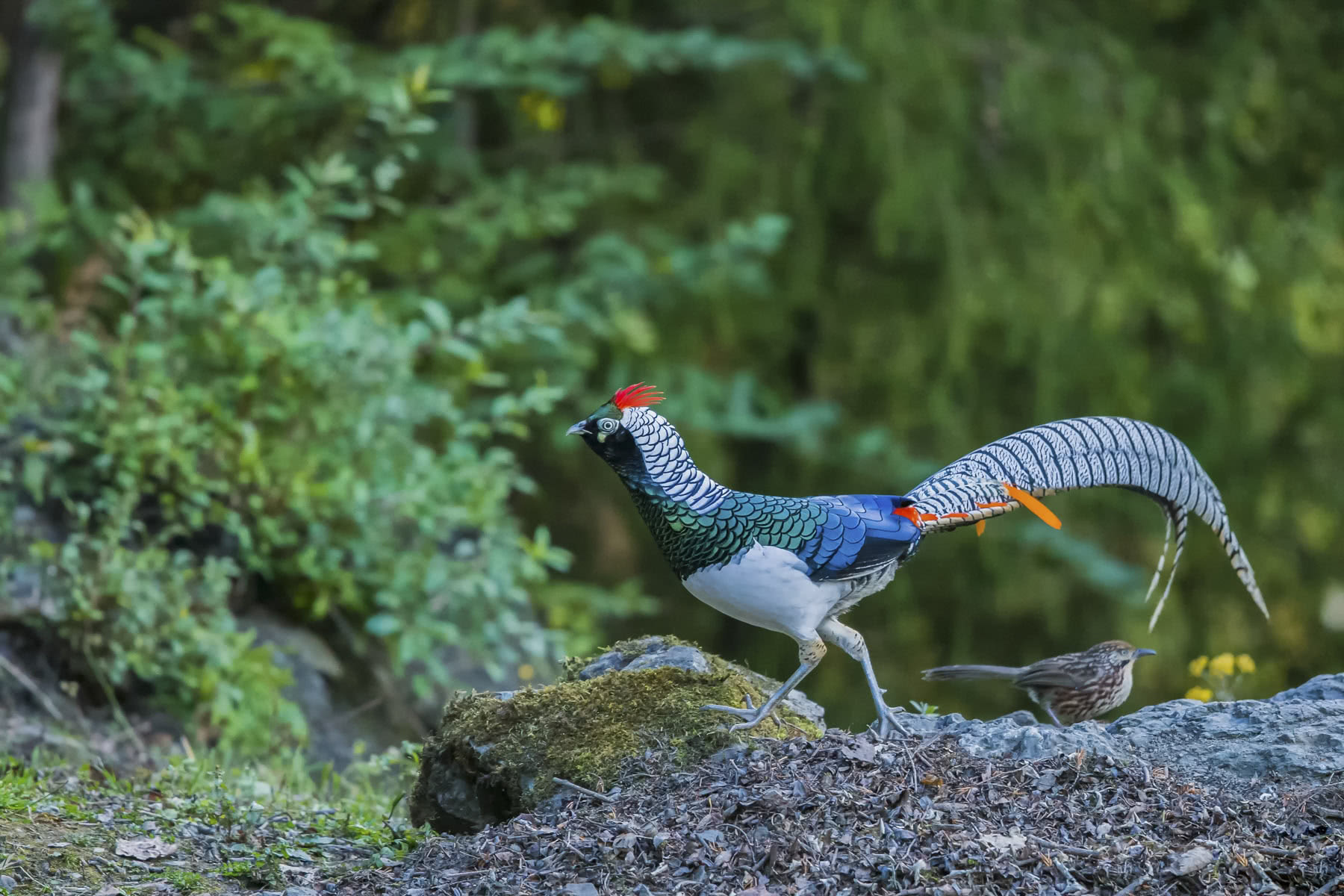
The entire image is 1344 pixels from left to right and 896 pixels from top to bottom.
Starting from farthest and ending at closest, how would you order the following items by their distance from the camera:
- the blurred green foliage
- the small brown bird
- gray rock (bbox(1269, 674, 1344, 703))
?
the blurred green foliage → the small brown bird → gray rock (bbox(1269, 674, 1344, 703))

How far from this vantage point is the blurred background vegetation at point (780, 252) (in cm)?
727

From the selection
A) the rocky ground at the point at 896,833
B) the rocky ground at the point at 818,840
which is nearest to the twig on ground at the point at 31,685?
the rocky ground at the point at 818,840

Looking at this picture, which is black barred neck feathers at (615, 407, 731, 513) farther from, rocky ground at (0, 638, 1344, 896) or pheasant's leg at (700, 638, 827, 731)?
rocky ground at (0, 638, 1344, 896)

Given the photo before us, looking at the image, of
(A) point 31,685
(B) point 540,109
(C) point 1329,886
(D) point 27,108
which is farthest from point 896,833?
(D) point 27,108

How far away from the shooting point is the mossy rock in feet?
11.2

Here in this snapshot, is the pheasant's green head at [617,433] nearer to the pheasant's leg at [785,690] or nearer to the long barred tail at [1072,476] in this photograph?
the pheasant's leg at [785,690]

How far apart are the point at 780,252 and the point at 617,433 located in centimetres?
540

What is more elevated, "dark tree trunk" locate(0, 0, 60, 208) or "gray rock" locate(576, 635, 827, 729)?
"dark tree trunk" locate(0, 0, 60, 208)

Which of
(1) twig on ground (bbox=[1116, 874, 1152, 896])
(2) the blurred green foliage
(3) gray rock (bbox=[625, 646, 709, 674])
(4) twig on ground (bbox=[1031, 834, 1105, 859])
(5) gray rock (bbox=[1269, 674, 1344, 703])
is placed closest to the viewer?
(1) twig on ground (bbox=[1116, 874, 1152, 896])

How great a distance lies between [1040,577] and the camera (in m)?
8.45

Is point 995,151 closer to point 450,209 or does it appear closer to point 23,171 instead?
point 450,209

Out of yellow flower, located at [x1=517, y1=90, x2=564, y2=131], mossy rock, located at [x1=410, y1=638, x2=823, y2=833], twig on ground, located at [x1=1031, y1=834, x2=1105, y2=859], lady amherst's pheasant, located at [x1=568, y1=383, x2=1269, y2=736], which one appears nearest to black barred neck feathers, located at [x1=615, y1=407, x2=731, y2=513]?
lady amherst's pheasant, located at [x1=568, y1=383, x2=1269, y2=736]

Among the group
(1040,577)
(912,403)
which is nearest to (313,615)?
(912,403)

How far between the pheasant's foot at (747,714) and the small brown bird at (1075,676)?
89cm
